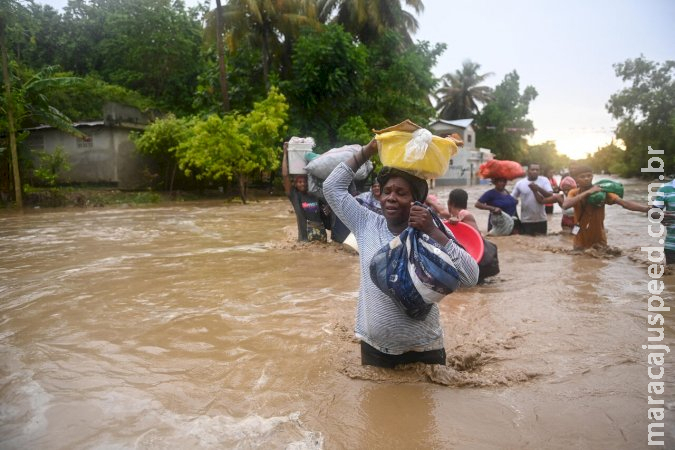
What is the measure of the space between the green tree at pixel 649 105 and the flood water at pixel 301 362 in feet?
111

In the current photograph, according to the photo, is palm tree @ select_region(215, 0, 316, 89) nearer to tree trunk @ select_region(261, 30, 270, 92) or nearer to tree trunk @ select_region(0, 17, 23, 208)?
tree trunk @ select_region(261, 30, 270, 92)

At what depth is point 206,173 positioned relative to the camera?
18.8 m

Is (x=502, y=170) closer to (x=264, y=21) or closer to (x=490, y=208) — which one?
(x=490, y=208)

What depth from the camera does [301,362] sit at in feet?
11.1


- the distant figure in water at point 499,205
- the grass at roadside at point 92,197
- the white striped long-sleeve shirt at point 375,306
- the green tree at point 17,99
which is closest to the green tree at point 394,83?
the grass at roadside at point 92,197

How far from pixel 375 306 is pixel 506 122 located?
50569mm

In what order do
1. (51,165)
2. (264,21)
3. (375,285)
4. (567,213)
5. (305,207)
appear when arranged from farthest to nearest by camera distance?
(264,21)
(51,165)
(567,213)
(305,207)
(375,285)

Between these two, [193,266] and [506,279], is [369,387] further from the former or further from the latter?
[193,266]

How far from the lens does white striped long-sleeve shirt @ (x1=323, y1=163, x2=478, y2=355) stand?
8.23ft

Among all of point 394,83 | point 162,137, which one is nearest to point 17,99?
point 162,137

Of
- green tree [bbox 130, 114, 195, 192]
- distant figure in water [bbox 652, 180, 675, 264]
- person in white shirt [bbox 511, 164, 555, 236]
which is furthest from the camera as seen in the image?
green tree [bbox 130, 114, 195, 192]

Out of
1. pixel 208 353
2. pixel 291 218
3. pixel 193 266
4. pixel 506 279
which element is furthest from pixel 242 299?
pixel 291 218

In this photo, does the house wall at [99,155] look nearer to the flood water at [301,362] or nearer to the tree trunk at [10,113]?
the tree trunk at [10,113]

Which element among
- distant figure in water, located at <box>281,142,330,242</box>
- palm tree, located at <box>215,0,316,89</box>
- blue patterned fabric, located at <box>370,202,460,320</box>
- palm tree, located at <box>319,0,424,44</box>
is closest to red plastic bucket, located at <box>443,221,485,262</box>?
blue patterned fabric, located at <box>370,202,460,320</box>
